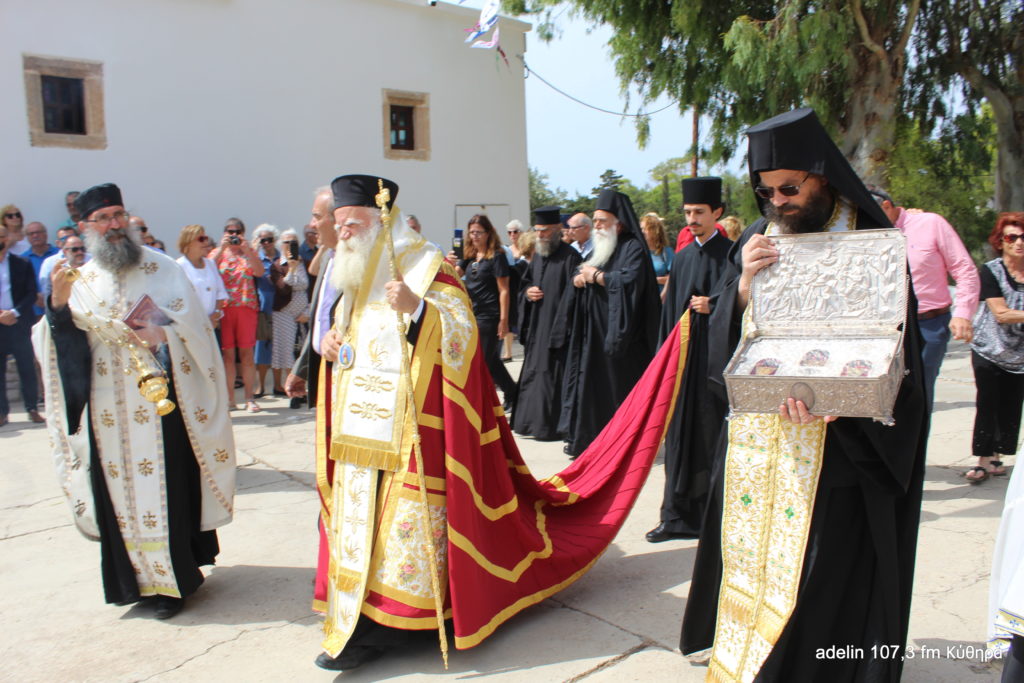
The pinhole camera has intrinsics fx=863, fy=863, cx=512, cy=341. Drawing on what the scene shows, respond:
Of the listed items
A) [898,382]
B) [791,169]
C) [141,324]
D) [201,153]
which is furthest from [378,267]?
[201,153]

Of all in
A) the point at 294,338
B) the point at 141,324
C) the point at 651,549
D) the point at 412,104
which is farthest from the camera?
the point at 412,104

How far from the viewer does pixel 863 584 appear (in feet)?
9.08

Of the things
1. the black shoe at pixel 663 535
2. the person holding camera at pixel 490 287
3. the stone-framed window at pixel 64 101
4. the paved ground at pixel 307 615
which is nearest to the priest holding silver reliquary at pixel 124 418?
the paved ground at pixel 307 615

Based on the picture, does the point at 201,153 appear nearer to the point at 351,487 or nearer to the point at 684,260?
the point at 684,260

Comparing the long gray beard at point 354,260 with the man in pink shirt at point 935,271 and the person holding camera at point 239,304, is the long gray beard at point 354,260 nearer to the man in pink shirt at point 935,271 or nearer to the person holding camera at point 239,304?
the man in pink shirt at point 935,271

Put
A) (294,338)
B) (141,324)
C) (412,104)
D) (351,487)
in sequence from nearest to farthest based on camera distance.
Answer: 1. (351,487)
2. (141,324)
3. (294,338)
4. (412,104)

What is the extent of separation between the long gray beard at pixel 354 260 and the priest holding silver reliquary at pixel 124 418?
39.7 inches

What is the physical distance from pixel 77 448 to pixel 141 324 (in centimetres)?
69

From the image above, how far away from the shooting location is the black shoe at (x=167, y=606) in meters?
4.01

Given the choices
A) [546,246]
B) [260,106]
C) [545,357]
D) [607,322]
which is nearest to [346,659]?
[607,322]

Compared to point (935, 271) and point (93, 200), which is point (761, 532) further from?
point (935, 271)

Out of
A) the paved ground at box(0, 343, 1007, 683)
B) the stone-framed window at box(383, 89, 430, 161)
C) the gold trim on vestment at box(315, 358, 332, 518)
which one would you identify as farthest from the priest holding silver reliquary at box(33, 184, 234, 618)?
the stone-framed window at box(383, 89, 430, 161)

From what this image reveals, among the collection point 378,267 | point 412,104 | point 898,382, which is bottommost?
point 898,382

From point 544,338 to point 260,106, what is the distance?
406 inches
